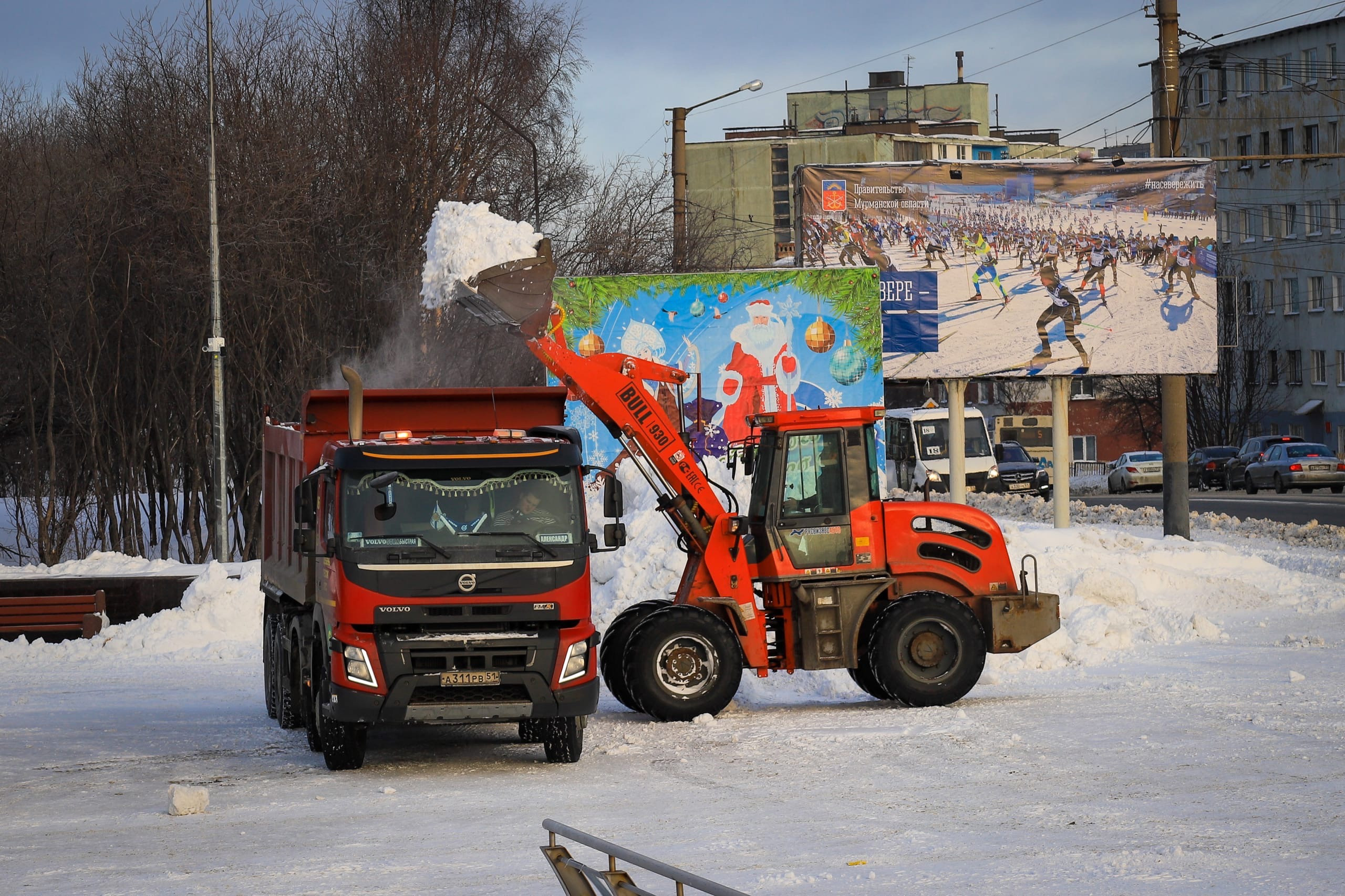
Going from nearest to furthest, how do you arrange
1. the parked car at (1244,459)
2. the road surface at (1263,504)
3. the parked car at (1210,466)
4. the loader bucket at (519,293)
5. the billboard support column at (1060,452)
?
the loader bucket at (519,293), the billboard support column at (1060,452), the road surface at (1263,504), the parked car at (1244,459), the parked car at (1210,466)

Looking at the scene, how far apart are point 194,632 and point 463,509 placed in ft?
34.4

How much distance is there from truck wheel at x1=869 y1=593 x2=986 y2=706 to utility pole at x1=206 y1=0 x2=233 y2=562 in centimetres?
1446

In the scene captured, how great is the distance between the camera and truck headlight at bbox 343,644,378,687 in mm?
11250

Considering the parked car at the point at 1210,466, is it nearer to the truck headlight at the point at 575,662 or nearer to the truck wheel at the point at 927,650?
the truck wheel at the point at 927,650

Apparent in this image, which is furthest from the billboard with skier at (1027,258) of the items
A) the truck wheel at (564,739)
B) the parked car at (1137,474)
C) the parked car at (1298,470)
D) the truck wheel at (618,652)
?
the parked car at (1137,474)

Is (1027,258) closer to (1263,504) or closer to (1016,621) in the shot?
(1016,621)

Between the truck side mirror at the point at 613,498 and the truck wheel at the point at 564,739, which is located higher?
the truck side mirror at the point at 613,498

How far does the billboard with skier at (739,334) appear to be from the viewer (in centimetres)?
2783

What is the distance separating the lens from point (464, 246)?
769 inches

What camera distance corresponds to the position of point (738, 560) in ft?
47.0

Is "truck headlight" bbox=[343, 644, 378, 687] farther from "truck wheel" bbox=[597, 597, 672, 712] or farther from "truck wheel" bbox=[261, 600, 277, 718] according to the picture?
"truck wheel" bbox=[261, 600, 277, 718]

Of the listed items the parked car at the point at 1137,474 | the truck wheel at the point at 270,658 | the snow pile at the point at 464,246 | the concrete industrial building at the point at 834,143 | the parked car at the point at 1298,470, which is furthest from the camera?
the concrete industrial building at the point at 834,143

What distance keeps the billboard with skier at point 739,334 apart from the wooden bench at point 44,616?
9.16 metres

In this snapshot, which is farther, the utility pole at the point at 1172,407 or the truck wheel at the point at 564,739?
the utility pole at the point at 1172,407
